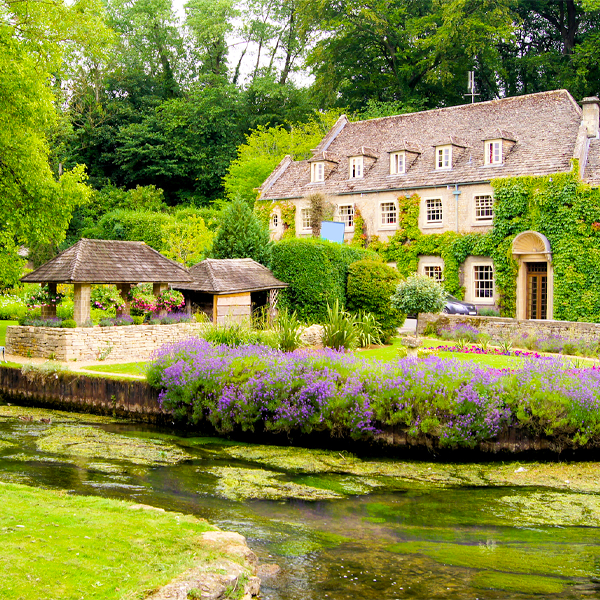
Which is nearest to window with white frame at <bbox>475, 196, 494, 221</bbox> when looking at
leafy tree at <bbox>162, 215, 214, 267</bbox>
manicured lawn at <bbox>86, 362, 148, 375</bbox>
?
leafy tree at <bbox>162, 215, 214, 267</bbox>

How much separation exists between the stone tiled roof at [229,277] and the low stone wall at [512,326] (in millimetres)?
6039

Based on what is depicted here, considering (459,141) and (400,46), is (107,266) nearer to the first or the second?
(459,141)

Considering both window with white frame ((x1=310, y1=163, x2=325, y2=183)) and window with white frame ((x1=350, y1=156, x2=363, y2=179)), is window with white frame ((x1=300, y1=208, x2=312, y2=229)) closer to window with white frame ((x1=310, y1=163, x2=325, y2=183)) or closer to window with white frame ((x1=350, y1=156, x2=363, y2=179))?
window with white frame ((x1=310, y1=163, x2=325, y2=183))

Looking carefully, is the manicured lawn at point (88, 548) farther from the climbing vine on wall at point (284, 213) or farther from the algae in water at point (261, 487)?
the climbing vine on wall at point (284, 213)

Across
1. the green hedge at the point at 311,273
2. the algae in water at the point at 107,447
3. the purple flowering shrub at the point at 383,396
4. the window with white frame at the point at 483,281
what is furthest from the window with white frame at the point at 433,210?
the algae in water at the point at 107,447

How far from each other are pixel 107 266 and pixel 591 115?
23.7 metres

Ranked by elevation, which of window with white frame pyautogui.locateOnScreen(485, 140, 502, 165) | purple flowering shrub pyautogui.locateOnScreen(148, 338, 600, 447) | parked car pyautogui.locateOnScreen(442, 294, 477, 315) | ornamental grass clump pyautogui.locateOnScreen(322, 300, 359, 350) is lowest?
purple flowering shrub pyautogui.locateOnScreen(148, 338, 600, 447)

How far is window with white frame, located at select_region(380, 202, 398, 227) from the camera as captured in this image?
114 feet

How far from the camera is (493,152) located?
105 ft

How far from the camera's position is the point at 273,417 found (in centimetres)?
1198

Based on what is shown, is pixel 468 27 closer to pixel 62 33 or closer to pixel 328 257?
pixel 328 257

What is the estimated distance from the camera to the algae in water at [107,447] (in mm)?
10656

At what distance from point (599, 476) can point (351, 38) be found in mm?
44033

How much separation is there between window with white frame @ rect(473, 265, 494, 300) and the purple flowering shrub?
767 inches
